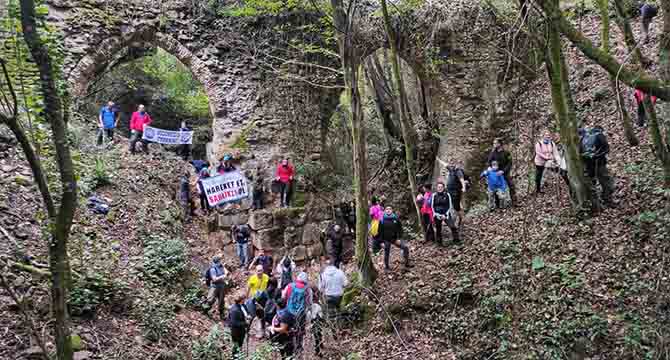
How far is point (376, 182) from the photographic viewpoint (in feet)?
44.7

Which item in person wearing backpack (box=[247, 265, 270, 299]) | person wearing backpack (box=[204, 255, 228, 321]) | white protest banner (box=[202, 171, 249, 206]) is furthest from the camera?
white protest banner (box=[202, 171, 249, 206])

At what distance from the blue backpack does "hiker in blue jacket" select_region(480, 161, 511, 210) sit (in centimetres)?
433

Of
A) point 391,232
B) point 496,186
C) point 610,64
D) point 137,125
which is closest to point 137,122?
point 137,125

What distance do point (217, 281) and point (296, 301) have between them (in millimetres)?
1964

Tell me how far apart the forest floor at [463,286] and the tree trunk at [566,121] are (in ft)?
1.08

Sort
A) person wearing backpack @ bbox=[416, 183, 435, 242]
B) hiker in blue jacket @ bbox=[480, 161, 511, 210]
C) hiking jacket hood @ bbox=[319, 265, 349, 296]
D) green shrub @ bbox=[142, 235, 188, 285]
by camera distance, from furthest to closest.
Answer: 1. hiker in blue jacket @ bbox=[480, 161, 511, 210]
2. person wearing backpack @ bbox=[416, 183, 435, 242]
3. green shrub @ bbox=[142, 235, 188, 285]
4. hiking jacket hood @ bbox=[319, 265, 349, 296]

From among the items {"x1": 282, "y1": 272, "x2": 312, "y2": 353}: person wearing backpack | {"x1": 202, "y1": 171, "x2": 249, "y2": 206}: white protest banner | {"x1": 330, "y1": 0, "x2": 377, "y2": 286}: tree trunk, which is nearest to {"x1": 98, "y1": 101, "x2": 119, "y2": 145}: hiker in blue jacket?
{"x1": 202, "y1": 171, "x2": 249, "y2": 206}: white protest banner

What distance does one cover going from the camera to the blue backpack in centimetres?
679

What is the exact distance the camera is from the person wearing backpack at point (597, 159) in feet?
23.7

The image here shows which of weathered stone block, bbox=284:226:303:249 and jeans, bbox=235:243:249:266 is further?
weathered stone block, bbox=284:226:303:249

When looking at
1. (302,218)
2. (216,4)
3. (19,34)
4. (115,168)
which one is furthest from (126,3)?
(19,34)

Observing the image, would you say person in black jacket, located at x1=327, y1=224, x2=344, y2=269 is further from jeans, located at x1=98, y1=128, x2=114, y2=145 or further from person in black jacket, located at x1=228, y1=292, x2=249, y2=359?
jeans, located at x1=98, y1=128, x2=114, y2=145

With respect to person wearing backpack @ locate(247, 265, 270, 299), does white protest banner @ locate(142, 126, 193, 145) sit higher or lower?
higher

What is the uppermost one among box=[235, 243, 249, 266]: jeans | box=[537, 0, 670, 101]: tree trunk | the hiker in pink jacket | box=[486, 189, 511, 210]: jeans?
box=[537, 0, 670, 101]: tree trunk
